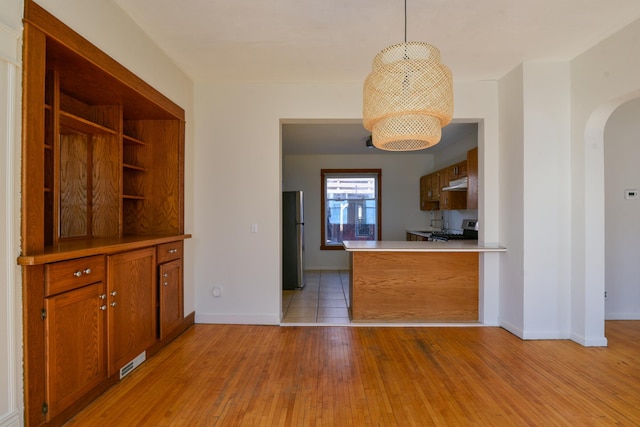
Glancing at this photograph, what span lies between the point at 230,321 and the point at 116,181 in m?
1.78

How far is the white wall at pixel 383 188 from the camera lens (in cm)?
681

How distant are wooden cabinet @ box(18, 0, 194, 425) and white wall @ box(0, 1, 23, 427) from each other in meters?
0.03

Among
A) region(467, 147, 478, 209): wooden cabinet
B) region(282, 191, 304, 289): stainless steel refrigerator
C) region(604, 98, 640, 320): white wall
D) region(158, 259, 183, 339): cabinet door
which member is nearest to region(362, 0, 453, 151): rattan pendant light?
region(158, 259, 183, 339): cabinet door

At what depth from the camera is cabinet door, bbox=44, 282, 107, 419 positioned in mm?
1674

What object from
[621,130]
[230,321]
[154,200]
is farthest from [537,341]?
[154,200]

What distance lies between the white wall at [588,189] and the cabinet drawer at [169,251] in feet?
12.2

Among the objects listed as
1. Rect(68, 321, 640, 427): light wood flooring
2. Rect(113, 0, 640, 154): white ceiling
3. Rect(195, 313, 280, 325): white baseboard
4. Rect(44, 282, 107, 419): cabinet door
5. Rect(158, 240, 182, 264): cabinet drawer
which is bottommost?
→ Rect(68, 321, 640, 427): light wood flooring

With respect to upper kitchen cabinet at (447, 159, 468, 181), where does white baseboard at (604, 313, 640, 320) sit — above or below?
below

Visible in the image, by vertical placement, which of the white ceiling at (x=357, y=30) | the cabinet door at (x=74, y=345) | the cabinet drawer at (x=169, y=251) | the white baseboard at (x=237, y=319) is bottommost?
the white baseboard at (x=237, y=319)

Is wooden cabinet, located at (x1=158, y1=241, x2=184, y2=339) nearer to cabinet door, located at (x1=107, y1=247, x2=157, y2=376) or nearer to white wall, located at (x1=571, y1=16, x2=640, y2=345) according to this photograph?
cabinet door, located at (x1=107, y1=247, x2=157, y2=376)

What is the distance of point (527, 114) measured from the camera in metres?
2.99

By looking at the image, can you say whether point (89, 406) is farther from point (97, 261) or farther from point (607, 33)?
point (607, 33)

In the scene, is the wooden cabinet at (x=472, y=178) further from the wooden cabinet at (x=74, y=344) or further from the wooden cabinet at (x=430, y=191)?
the wooden cabinet at (x=74, y=344)

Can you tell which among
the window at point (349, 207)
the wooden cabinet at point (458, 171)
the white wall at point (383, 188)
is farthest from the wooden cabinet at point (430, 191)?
the window at point (349, 207)
